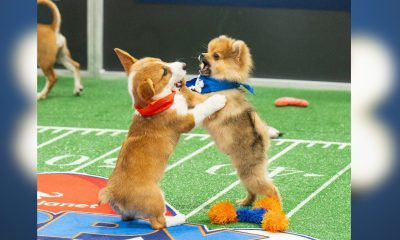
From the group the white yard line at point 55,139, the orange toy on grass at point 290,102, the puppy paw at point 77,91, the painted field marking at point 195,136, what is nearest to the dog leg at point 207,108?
the painted field marking at point 195,136

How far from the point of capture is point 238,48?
4949 mm

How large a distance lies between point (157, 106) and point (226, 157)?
202 cm

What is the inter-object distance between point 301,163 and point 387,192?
3.52 metres

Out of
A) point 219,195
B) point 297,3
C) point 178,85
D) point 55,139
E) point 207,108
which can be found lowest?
point 219,195

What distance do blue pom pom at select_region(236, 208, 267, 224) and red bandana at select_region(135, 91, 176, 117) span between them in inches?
30.2

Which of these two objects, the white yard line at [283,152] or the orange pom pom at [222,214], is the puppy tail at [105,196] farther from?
the white yard line at [283,152]

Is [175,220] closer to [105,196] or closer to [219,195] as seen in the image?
[105,196]

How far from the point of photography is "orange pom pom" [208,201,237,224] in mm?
4874

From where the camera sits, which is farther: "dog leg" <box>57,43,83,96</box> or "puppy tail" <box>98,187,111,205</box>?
"dog leg" <box>57,43,83,96</box>

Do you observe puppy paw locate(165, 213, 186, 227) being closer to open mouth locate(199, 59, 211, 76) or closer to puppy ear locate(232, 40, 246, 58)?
open mouth locate(199, 59, 211, 76)

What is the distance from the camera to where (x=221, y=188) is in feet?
18.9

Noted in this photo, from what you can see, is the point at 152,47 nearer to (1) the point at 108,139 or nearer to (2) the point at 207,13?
(2) the point at 207,13

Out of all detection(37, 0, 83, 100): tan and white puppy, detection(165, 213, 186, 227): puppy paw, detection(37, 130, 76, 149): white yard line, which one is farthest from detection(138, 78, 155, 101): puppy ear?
detection(37, 0, 83, 100): tan and white puppy

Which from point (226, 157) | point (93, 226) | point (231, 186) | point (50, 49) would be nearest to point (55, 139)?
point (226, 157)
